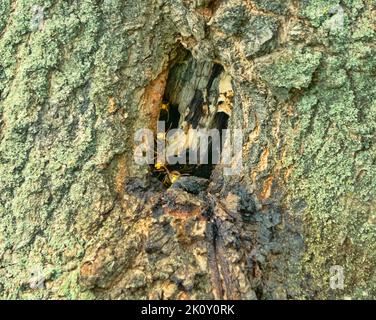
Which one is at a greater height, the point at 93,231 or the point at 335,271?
the point at 93,231

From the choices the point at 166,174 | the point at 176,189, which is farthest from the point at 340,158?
the point at 166,174

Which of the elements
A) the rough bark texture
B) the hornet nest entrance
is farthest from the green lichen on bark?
the hornet nest entrance

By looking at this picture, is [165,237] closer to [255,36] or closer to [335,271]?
[335,271]

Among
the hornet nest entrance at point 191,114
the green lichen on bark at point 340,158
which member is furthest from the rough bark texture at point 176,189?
the hornet nest entrance at point 191,114

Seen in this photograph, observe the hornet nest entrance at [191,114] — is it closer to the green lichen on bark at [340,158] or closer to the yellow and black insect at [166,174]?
the yellow and black insect at [166,174]

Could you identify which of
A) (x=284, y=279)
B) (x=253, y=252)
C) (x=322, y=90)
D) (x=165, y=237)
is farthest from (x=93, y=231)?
(x=322, y=90)

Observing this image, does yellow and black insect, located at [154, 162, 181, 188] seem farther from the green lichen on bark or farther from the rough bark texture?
the green lichen on bark

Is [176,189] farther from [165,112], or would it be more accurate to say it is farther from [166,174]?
[165,112]
